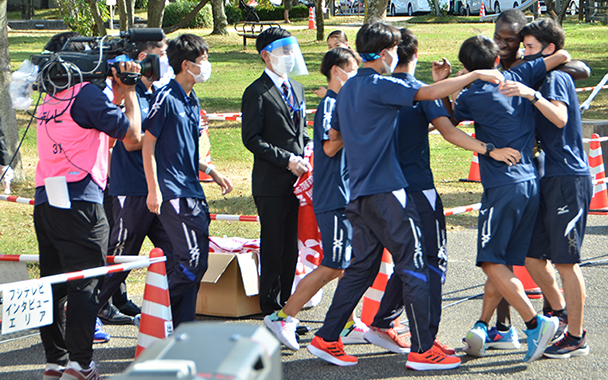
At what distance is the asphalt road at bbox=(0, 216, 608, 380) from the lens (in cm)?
423

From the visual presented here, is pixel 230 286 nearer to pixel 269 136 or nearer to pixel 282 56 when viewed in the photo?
pixel 269 136

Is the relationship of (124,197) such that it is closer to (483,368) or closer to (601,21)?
(483,368)

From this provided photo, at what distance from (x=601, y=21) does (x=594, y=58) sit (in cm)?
1248

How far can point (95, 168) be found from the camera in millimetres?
4020

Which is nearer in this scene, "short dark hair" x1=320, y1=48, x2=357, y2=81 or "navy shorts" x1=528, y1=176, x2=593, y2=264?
"navy shorts" x1=528, y1=176, x2=593, y2=264

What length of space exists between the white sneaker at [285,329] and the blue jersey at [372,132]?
107 centimetres

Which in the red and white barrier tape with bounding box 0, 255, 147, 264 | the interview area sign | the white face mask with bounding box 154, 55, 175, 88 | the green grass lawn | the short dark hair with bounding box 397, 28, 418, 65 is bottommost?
the green grass lawn

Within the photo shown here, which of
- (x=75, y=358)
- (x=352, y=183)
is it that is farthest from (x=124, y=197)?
(x=352, y=183)

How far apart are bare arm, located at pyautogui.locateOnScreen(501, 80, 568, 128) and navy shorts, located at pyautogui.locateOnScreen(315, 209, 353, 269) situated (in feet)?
4.40

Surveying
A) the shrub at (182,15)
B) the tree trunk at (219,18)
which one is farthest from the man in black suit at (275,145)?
the shrub at (182,15)

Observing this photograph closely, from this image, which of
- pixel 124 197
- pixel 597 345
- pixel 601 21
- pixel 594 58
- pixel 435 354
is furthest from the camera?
pixel 601 21

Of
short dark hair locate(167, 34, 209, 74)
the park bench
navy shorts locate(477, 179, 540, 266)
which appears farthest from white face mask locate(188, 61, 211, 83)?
the park bench

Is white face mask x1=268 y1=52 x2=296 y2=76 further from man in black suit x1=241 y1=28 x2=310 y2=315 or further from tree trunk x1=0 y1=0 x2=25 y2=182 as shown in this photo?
tree trunk x1=0 y1=0 x2=25 y2=182

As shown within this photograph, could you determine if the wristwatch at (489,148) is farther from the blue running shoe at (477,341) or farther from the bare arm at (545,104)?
the blue running shoe at (477,341)
